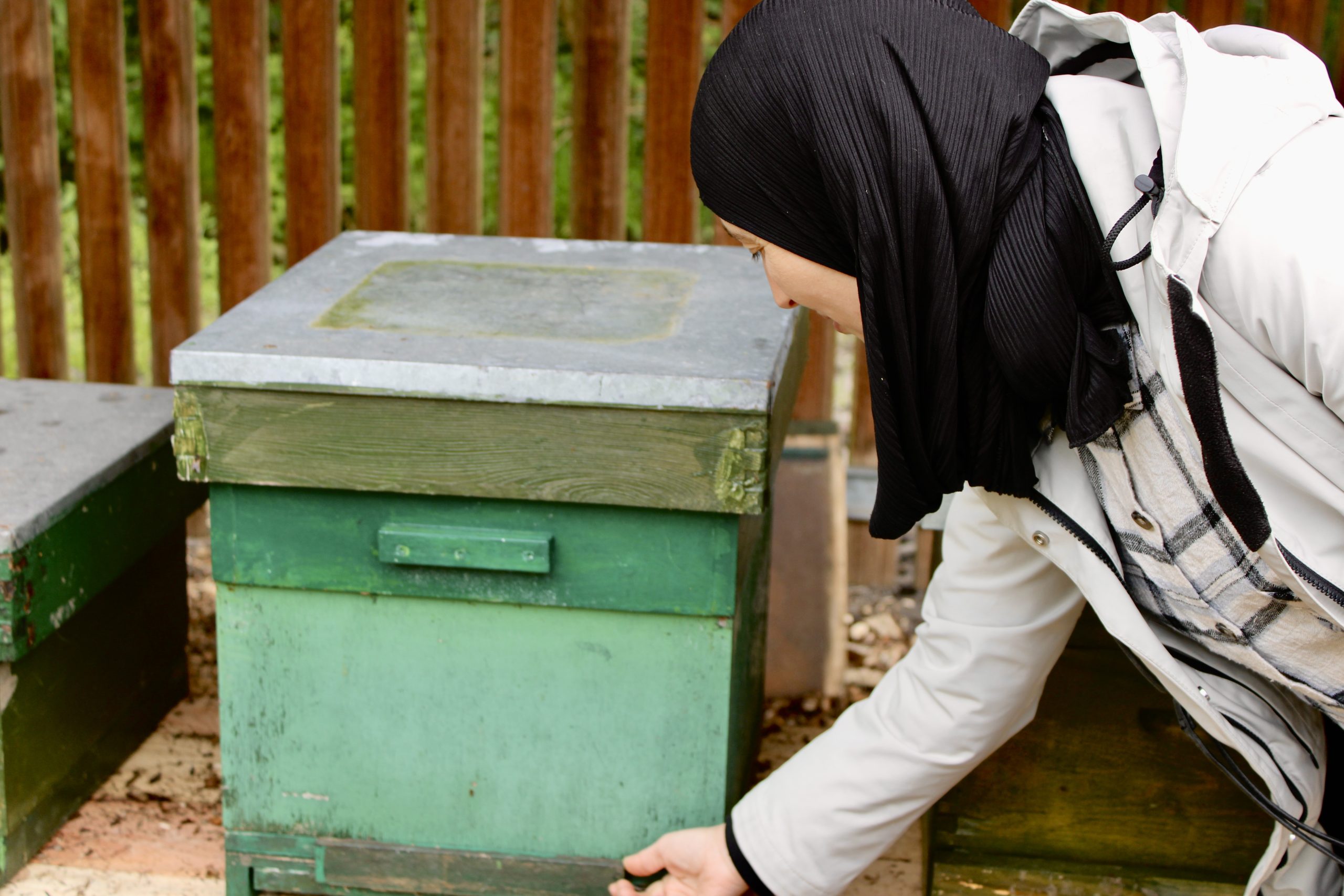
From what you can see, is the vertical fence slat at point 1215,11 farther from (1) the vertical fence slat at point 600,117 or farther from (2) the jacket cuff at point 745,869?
(2) the jacket cuff at point 745,869

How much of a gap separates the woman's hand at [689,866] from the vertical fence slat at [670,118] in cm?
141

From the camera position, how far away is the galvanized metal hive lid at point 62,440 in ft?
5.60

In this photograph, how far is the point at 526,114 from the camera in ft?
8.71

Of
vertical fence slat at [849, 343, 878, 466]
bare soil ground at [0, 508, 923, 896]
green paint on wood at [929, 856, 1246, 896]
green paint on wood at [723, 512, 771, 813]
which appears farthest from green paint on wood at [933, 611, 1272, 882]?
vertical fence slat at [849, 343, 878, 466]

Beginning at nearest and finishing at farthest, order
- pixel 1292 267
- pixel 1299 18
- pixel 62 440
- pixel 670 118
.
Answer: pixel 1292 267 < pixel 62 440 < pixel 1299 18 < pixel 670 118

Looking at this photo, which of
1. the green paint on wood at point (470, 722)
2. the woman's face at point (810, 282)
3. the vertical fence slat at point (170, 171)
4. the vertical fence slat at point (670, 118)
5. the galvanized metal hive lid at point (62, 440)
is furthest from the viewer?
the vertical fence slat at point (170, 171)

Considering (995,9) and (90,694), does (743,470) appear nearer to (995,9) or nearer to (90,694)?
(90,694)

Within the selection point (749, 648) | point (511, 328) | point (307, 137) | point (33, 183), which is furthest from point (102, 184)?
point (749, 648)

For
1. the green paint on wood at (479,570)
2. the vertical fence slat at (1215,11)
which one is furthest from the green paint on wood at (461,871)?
the vertical fence slat at (1215,11)

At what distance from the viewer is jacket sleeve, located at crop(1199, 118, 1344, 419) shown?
0.97m

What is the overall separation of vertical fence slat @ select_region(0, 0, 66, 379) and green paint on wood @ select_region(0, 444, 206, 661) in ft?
3.31

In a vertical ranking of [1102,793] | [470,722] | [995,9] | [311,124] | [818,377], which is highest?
[995,9]

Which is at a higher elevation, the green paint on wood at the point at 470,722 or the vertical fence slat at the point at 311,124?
the vertical fence slat at the point at 311,124

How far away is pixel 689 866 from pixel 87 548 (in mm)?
924
